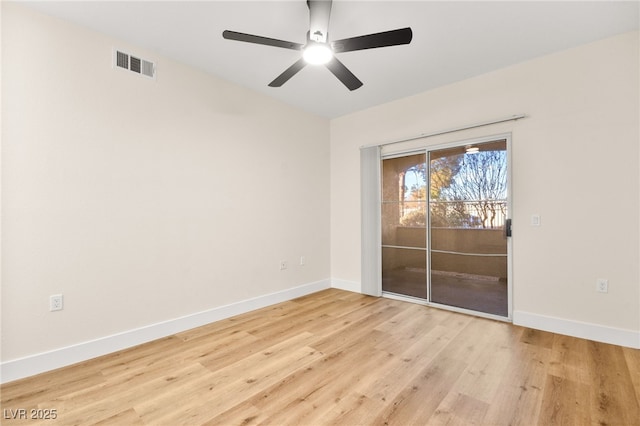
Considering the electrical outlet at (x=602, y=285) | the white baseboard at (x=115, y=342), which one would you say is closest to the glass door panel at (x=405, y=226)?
the electrical outlet at (x=602, y=285)

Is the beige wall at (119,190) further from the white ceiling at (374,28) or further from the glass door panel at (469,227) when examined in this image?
the glass door panel at (469,227)

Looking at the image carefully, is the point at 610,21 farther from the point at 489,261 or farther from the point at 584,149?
the point at 489,261

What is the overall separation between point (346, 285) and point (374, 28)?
3608 mm

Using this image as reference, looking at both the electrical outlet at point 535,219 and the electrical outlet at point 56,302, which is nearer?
the electrical outlet at point 56,302

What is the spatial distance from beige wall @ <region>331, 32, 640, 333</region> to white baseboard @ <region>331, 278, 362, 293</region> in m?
2.13

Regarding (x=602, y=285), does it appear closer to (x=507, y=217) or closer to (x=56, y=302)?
(x=507, y=217)

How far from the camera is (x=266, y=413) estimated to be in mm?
1725

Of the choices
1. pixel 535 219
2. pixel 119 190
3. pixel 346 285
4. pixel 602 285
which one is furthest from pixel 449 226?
pixel 119 190

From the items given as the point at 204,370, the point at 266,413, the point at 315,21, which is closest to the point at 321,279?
the point at 204,370

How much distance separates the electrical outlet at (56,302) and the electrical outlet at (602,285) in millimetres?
4904

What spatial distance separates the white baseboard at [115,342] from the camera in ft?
6.93

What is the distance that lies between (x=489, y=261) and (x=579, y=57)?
7.61 feet

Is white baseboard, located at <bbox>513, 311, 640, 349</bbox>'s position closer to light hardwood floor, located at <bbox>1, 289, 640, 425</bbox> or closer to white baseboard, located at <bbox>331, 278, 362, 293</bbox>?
light hardwood floor, located at <bbox>1, 289, 640, 425</bbox>

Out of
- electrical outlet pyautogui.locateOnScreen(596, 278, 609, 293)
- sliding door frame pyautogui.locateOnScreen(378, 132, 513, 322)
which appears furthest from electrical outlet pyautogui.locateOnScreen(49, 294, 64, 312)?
electrical outlet pyautogui.locateOnScreen(596, 278, 609, 293)
